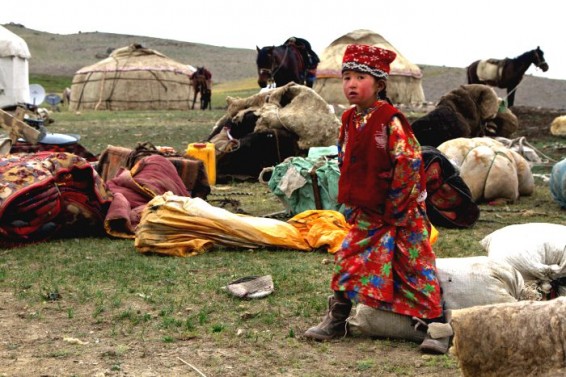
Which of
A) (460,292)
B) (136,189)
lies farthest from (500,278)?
(136,189)

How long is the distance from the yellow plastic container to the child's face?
4.96m

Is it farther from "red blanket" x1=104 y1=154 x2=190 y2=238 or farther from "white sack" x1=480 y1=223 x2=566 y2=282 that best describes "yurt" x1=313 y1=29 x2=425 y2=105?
"white sack" x1=480 y1=223 x2=566 y2=282

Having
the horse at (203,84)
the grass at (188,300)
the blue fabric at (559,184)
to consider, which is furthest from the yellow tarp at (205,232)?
the horse at (203,84)

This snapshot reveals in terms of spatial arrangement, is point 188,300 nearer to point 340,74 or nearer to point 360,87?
point 360,87

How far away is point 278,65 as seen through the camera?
49.2 feet

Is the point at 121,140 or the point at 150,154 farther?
the point at 121,140

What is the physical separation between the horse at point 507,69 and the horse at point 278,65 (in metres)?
7.71

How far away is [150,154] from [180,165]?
0.27 meters

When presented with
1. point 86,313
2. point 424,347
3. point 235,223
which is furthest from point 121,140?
point 424,347

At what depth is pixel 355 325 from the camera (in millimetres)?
3477

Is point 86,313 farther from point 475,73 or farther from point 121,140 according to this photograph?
point 475,73

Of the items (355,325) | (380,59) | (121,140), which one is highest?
(380,59)

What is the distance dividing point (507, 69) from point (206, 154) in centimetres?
1454

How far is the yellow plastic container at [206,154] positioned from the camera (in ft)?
27.3
